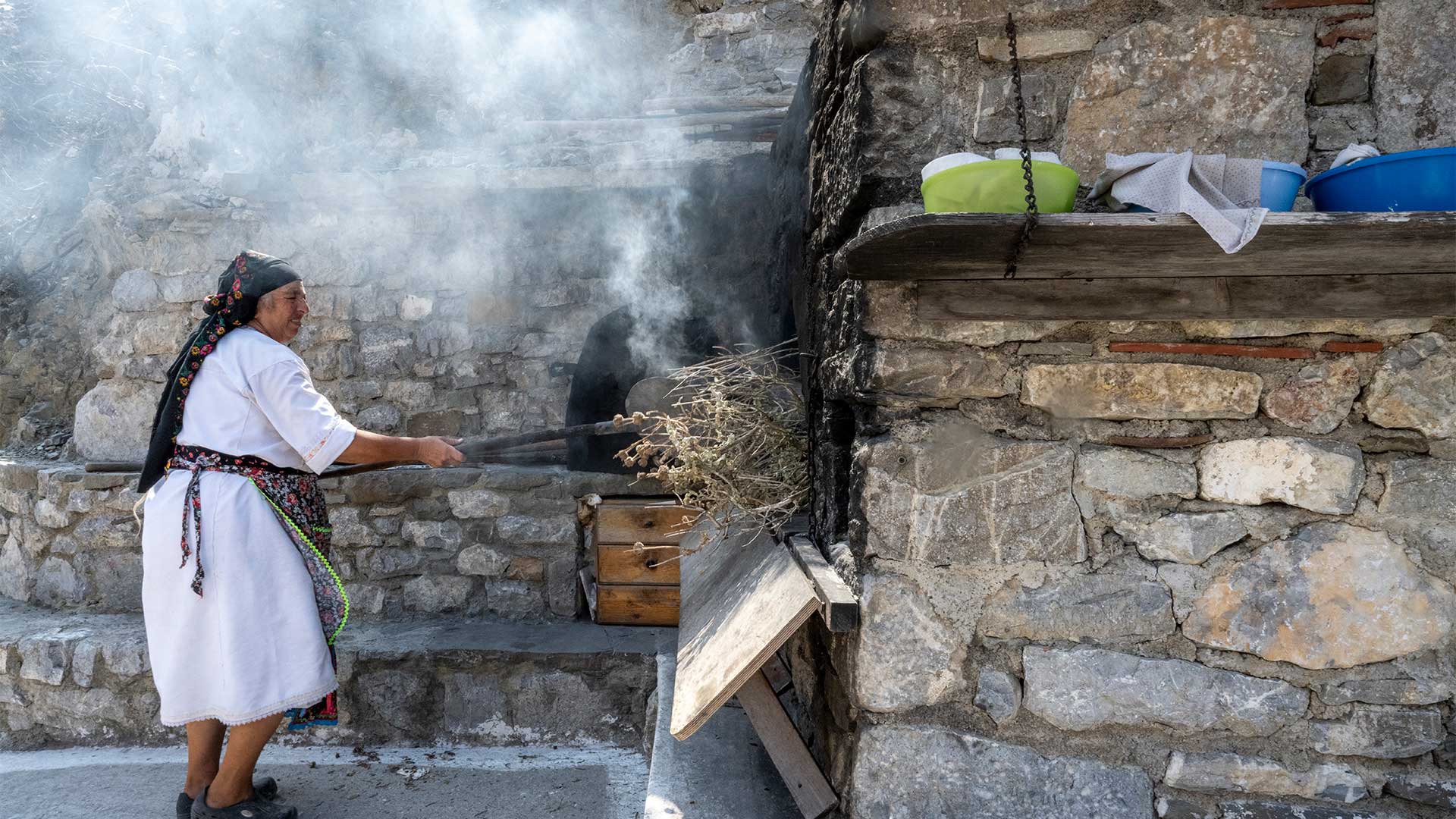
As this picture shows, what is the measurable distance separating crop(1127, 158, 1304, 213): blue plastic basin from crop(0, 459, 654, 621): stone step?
3123 millimetres

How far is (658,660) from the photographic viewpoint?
11.1ft

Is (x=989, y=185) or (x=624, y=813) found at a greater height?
(x=989, y=185)

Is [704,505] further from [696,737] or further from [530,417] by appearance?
[530,417]

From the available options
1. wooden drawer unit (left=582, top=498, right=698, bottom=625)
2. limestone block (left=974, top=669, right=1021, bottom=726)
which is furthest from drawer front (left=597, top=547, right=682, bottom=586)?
limestone block (left=974, top=669, right=1021, bottom=726)

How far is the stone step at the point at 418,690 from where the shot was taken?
3865mm

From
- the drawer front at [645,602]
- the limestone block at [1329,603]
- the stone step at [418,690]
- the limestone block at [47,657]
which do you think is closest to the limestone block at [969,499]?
the limestone block at [1329,603]

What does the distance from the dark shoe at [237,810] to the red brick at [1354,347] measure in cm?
329

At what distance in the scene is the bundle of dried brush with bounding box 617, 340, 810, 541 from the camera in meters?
2.67

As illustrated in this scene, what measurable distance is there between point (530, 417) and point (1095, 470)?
3.43m

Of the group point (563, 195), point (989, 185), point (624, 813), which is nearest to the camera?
point (989, 185)

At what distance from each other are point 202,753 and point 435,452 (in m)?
1.23

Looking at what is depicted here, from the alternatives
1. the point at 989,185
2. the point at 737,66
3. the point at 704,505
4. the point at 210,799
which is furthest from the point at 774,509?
the point at 737,66

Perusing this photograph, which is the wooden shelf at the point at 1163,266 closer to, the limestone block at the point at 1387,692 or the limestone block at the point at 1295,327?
the limestone block at the point at 1295,327

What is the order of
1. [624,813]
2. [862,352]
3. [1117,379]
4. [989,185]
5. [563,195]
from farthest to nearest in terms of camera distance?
[563,195] → [624,813] → [862,352] → [1117,379] → [989,185]
